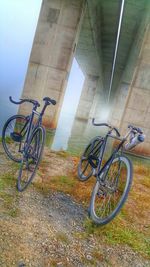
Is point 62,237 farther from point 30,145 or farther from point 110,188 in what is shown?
point 30,145

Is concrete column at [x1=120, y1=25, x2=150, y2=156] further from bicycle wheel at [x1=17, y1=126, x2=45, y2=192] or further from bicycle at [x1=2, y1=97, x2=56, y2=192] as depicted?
bicycle wheel at [x1=17, y1=126, x2=45, y2=192]

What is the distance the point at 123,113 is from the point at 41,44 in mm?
5426

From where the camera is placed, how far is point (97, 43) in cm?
2361

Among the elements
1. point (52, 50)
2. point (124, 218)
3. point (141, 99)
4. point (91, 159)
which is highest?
point (52, 50)

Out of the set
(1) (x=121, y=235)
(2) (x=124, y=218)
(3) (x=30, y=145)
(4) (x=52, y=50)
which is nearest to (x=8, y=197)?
(3) (x=30, y=145)

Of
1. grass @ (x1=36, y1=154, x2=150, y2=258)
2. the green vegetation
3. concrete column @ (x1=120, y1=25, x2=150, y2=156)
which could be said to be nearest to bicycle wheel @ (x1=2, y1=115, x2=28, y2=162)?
grass @ (x1=36, y1=154, x2=150, y2=258)

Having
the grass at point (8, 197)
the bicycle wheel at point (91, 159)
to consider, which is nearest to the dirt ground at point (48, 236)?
the grass at point (8, 197)

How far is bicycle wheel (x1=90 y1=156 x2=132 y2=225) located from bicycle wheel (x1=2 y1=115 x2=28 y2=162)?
1.83 metres

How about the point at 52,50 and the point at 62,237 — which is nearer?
the point at 62,237

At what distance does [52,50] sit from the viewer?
14.6 m

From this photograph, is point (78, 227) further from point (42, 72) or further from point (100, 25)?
point (100, 25)

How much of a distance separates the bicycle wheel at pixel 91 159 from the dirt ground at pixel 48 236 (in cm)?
83

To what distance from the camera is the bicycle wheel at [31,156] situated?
4402 mm

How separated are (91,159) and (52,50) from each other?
34.8 feet
